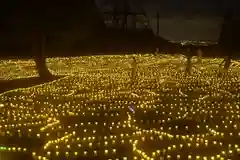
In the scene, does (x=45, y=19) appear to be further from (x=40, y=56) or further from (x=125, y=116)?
(x=125, y=116)

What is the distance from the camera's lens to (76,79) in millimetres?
15742

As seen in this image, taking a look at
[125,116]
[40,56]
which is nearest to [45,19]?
[40,56]

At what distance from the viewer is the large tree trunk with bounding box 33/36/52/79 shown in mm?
15436

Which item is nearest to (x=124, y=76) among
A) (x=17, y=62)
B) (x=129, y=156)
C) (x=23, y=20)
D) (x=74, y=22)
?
(x=74, y=22)

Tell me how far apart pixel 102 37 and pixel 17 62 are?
9.51m

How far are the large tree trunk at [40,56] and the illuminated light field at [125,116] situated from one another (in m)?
0.69

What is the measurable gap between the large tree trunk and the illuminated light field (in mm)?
689

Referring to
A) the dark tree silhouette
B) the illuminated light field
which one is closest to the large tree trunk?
the dark tree silhouette

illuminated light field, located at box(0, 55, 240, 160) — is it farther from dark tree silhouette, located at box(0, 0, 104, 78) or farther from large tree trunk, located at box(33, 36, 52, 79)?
dark tree silhouette, located at box(0, 0, 104, 78)

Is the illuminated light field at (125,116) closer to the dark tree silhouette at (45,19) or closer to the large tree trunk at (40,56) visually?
the large tree trunk at (40,56)

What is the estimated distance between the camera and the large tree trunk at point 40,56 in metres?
15.4

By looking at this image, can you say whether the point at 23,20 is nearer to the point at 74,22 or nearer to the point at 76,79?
the point at 74,22

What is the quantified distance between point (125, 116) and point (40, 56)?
19.1 ft

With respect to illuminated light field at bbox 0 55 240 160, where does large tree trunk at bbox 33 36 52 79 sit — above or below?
above
